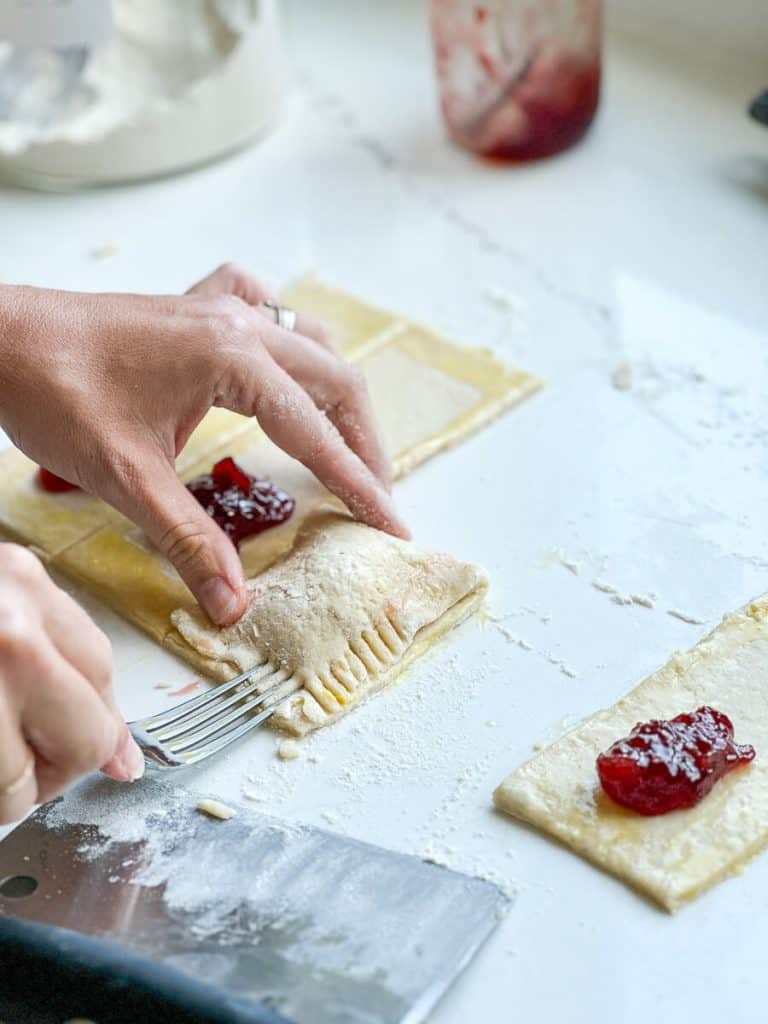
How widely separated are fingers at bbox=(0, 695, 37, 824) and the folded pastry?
0.36 metres

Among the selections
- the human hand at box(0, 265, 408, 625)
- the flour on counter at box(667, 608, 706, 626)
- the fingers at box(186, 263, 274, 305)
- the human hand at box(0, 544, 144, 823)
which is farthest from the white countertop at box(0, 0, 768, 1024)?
the fingers at box(186, 263, 274, 305)

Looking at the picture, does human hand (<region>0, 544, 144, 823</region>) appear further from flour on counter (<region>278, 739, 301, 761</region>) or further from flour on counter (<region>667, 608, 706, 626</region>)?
flour on counter (<region>667, 608, 706, 626</region>)

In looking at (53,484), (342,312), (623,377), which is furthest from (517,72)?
(53,484)

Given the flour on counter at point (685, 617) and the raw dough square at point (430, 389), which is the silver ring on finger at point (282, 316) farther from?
the flour on counter at point (685, 617)

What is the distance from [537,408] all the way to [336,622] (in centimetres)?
60

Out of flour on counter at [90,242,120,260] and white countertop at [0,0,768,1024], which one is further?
flour on counter at [90,242,120,260]

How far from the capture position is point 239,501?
1.72 m

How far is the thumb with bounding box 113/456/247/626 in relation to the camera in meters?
1.56

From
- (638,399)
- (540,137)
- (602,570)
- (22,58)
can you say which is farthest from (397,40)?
(602,570)

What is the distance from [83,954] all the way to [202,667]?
0.43m

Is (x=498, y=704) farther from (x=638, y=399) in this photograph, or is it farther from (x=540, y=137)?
(x=540, y=137)

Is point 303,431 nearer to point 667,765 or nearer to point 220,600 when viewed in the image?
point 220,600

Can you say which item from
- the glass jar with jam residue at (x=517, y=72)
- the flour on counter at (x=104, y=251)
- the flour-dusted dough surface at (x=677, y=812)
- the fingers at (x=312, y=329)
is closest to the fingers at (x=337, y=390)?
the fingers at (x=312, y=329)

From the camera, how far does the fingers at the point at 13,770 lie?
1.12m
